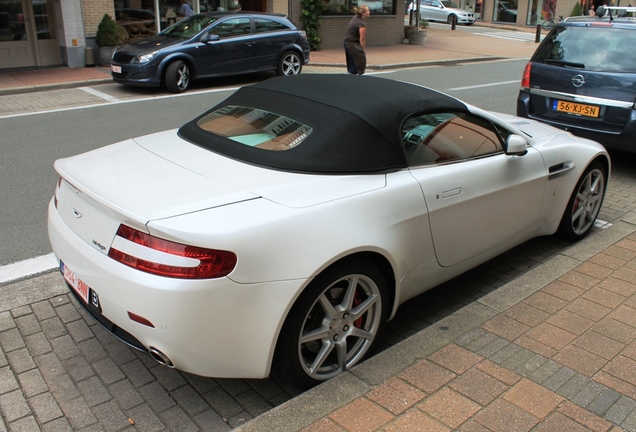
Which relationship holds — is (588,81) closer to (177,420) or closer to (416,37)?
(177,420)

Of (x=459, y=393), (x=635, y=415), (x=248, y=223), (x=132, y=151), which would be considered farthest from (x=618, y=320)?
(x=132, y=151)

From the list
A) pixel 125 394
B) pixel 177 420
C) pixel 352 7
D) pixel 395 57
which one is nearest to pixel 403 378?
pixel 177 420

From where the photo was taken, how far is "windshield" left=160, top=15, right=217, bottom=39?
43.8ft

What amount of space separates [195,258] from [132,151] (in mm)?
1327

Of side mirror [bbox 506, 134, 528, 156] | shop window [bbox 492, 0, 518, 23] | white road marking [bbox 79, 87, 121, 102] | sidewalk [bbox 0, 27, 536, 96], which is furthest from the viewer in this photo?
shop window [bbox 492, 0, 518, 23]

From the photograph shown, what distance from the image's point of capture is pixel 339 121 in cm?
356

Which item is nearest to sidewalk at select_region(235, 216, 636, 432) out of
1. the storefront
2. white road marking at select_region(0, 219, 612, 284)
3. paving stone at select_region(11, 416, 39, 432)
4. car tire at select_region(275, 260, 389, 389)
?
car tire at select_region(275, 260, 389, 389)

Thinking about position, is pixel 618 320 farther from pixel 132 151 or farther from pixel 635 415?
pixel 132 151

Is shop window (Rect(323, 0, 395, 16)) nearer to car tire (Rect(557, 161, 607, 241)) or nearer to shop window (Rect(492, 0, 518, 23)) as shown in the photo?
car tire (Rect(557, 161, 607, 241))

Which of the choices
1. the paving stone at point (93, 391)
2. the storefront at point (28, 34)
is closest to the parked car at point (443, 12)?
the storefront at point (28, 34)

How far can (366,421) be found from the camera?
2762 mm

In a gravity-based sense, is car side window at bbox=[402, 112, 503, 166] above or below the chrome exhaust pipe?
above

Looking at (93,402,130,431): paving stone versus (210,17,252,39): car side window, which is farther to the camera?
(210,17,252,39): car side window

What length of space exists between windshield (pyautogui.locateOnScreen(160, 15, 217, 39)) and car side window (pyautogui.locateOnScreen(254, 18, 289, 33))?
1.07 meters
